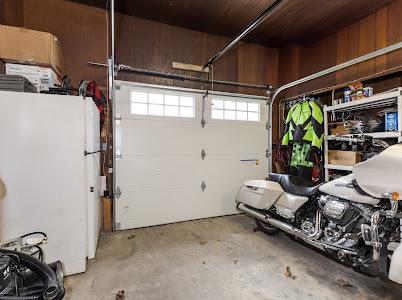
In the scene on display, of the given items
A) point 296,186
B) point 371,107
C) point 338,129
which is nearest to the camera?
point 296,186

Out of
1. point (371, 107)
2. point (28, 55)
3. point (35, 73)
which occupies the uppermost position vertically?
point (28, 55)

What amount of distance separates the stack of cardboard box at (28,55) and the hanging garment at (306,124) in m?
3.33

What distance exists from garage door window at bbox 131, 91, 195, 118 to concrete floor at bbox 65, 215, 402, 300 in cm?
177

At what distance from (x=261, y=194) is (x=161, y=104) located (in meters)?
1.96

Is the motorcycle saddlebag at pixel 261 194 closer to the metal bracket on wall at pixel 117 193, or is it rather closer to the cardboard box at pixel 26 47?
the metal bracket on wall at pixel 117 193

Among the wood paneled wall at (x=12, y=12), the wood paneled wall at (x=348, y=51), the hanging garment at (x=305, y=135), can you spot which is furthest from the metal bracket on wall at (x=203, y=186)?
the wood paneled wall at (x=12, y=12)

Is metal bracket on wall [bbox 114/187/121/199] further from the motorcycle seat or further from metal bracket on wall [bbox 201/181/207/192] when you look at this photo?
the motorcycle seat

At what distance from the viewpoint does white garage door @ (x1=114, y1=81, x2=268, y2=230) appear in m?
3.29

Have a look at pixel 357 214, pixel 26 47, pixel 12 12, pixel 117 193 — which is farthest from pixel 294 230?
pixel 12 12

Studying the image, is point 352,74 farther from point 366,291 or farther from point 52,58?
point 52,58

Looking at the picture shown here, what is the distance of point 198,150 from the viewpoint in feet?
12.1

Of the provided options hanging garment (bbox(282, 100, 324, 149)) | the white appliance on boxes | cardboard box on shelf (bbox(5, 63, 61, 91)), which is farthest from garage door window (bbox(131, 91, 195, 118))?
hanging garment (bbox(282, 100, 324, 149))

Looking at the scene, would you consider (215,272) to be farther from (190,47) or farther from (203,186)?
(190,47)

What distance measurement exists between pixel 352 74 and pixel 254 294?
3.27 meters
